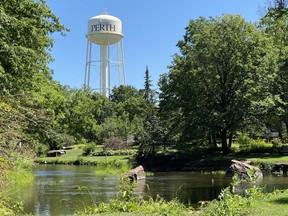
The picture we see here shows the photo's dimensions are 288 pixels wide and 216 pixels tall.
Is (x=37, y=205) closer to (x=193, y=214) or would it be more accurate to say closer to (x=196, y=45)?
(x=193, y=214)

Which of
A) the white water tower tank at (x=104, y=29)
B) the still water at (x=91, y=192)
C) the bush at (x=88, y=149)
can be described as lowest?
the still water at (x=91, y=192)

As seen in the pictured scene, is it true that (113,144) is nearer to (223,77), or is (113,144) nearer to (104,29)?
(223,77)

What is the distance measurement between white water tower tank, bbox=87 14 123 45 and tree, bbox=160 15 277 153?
45132mm

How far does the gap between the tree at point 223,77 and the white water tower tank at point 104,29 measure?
45.1 metres

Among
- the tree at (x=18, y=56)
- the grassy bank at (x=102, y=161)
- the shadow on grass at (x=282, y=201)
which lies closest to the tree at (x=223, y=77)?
the grassy bank at (x=102, y=161)

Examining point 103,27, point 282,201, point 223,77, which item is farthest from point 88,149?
point 282,201

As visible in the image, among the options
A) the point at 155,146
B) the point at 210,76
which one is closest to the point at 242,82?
the point at 210,76

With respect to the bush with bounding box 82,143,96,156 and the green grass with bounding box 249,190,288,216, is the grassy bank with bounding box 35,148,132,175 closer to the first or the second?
the bush with bounding box 82,143,96,156

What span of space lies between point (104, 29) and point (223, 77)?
158ft

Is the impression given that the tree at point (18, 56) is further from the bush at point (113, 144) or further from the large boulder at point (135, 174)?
the bush at point (113, 144)

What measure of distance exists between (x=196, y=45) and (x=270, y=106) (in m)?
8.30

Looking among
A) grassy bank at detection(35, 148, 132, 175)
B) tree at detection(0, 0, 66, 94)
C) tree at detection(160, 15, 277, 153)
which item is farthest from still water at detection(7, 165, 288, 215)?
tree at detection(160, 15, 277, 153)

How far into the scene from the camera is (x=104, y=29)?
261ft

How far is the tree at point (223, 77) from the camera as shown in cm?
3297
